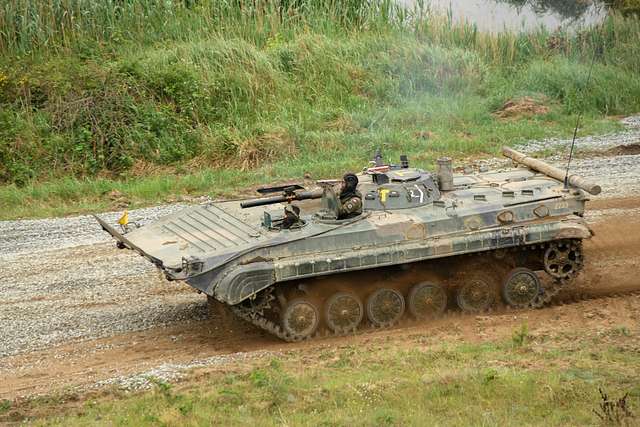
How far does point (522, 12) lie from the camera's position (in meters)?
31.3

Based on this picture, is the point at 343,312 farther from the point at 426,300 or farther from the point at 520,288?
the point at 520,288

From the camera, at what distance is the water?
27984mm

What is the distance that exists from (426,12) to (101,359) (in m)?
16.9

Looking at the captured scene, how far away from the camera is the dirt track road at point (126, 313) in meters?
13.2

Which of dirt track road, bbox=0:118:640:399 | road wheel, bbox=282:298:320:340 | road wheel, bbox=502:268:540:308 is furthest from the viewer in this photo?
road wheel, bbox=502:268:540:308

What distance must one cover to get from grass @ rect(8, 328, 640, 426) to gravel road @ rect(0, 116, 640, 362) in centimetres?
262

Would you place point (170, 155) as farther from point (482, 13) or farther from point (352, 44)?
point (482, 13)

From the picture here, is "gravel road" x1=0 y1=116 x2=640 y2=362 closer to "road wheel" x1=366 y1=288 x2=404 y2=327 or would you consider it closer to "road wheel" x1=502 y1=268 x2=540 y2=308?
"road wheel" x1=366 y1=288 x2=404 y2=327

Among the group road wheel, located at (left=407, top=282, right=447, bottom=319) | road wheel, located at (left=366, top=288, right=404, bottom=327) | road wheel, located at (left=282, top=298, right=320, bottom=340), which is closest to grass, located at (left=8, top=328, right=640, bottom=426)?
road wheel, located at (left=282, top=298, right=320, bottom=340)

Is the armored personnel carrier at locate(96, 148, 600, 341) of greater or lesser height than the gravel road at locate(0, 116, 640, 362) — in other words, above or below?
above

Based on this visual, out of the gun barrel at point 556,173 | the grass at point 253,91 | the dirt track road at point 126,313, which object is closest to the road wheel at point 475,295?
the dirt track road at point 126,313

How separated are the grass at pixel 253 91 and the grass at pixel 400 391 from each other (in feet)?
28.7

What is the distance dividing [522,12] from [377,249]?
771 inches

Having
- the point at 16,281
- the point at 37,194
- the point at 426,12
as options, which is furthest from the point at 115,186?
the point at 426,12
